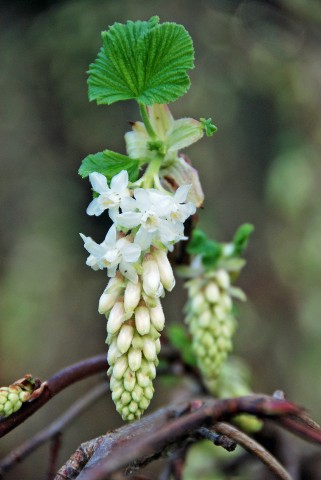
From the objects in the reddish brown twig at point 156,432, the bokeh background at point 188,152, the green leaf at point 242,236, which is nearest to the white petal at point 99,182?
the reddish brown twig at point 156,432

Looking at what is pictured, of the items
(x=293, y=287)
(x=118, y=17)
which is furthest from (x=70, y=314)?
(x=118, y=17)

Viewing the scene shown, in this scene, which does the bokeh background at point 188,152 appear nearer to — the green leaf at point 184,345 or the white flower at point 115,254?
the green leaf at point 184,345

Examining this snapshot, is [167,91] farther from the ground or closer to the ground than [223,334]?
farther from the ground

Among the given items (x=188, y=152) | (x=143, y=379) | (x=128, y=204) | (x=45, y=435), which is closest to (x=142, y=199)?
(x=128, y=204)

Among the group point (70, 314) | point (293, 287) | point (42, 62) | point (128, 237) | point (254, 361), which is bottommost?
point (254, 361)

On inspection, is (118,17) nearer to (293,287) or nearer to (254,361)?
(293,287)

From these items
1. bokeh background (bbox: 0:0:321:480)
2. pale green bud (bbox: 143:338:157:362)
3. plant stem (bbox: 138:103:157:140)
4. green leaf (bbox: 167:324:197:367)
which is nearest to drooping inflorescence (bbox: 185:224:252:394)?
green leaf (bbox: 167:324:197:367)
